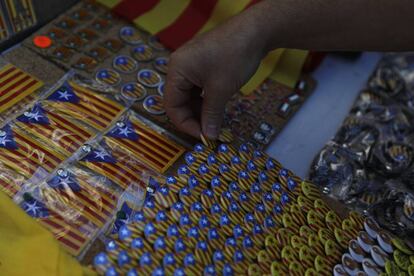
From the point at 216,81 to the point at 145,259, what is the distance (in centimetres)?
34

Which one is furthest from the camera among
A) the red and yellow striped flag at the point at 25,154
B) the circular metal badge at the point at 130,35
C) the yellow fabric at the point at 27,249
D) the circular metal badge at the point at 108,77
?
the circular metal badge at the point at 130,35

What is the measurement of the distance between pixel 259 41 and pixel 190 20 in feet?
1.41

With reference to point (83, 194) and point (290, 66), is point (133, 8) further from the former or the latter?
point (83, 194)

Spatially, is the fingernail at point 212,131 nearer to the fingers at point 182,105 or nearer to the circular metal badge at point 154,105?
the fingers at point 182,105

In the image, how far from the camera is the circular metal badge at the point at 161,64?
44.3 inches

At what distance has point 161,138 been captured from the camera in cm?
94

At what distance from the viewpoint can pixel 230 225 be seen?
78 centimetres

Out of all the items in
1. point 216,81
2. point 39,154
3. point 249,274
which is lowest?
point 39,154

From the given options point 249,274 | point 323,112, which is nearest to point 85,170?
point 249,274

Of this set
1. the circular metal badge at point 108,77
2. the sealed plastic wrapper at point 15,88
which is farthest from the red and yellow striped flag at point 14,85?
the circular metal badge at point 108,77

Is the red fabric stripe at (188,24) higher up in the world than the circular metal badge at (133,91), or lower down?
higher up

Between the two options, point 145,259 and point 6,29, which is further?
point 6,29

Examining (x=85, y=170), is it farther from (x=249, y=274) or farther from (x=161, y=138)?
(x=249, y=274)

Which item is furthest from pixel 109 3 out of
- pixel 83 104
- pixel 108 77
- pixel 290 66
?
pixel 290 66
